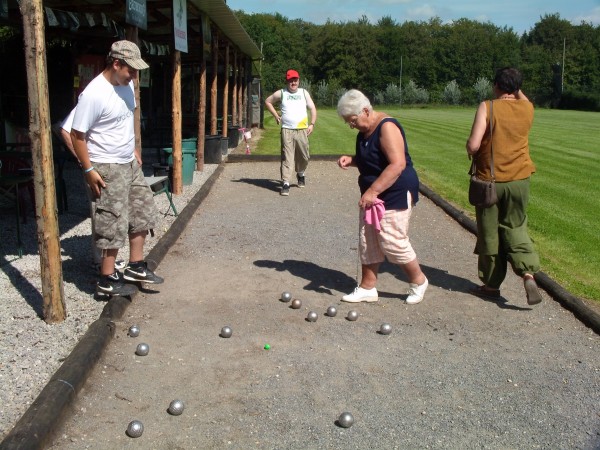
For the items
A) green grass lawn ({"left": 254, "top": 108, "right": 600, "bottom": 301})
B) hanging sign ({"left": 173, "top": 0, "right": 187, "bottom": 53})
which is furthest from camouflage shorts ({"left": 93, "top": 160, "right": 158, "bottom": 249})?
hanging sign ({"left": 173, "top": 0, "right": 187, "bottom": 53})

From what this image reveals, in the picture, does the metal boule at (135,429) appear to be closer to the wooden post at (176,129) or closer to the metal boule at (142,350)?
the metal boule at (142,350)

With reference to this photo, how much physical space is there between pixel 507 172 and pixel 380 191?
46.1 inches

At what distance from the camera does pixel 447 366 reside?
447 cm

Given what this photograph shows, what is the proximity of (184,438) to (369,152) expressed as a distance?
274cm

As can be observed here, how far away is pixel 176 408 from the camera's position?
147 inches

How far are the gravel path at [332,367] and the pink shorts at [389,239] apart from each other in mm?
Answer: 445

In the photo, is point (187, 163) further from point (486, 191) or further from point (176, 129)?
point (486, 191)

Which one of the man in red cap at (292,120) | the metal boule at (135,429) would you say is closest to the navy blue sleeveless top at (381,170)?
the metal boule at (135,429)

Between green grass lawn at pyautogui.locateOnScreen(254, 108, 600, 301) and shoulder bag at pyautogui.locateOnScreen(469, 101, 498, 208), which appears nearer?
shoulder bag at pyautogui.locateOnScreen(469, 101, 498, 208)

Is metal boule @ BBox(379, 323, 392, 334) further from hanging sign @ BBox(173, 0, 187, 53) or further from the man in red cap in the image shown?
hanging sign @ BBox(173, 0, 187, 53)

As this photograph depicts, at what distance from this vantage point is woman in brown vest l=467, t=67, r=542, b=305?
217 inches

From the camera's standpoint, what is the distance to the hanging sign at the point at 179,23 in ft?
34.2

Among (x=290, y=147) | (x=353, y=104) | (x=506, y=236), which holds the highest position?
(x=353, y=104)

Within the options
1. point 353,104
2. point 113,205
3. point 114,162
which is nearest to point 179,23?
point 114,162
